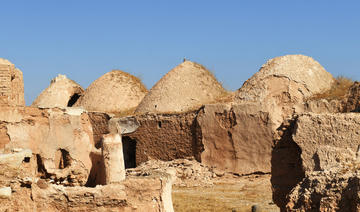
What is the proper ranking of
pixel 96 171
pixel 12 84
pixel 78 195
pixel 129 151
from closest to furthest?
pixel 78 195 → pixel 96 171 → pixel 12 84 → pixel 129 151

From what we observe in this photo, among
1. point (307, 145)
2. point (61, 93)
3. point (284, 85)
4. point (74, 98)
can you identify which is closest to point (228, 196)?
point (284, 85)

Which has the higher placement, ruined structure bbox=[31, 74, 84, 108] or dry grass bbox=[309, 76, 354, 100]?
ruined structure bbox=[31, 74, 84, 108]

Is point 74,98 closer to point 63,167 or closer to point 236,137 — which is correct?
point 236,137

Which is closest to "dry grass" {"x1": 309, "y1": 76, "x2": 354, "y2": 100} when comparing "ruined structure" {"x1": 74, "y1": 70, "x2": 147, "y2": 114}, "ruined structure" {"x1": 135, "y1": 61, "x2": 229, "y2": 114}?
"ruined structure" {"x1": 135, "y1": 61, "x2": 229, "y2": 114}

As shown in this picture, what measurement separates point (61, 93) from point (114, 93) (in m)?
2.78

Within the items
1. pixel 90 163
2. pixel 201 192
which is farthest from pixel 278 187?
pixel 201 192

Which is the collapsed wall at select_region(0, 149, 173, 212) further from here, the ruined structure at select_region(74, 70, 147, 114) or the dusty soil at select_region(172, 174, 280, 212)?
the ruined structure at select_region(74, 70, 147, 114)

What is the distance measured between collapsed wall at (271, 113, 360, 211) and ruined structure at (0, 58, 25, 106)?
26.0 ft

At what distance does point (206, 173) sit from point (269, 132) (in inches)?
81.3

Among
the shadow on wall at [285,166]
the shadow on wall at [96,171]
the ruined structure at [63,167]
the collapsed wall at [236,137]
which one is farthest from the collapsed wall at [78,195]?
the collapsed wall at [236,137]

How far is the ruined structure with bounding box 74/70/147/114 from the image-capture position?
22.3 metres

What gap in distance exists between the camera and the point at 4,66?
15430 millimetres

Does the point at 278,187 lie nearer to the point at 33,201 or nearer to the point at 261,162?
the point at 33,201

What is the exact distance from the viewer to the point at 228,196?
14586 millimetres
